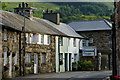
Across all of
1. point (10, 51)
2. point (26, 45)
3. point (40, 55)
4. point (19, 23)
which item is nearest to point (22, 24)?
point (19, 23)

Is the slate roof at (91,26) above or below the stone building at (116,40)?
above

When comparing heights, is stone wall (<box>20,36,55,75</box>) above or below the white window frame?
below

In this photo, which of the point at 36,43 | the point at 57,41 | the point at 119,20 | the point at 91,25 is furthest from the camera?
the point at 91,25

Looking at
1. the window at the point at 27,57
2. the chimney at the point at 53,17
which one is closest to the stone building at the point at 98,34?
the chimney at the point at 53,17

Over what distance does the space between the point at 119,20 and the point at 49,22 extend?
28.9 metres

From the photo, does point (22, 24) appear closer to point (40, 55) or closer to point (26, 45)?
point (26, 45)

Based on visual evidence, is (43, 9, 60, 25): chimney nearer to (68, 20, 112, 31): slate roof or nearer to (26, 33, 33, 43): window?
(68, 20, 112, 31): slate roof

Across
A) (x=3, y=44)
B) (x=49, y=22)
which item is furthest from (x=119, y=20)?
(x=49, y=22)

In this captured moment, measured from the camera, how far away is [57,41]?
46438 mm

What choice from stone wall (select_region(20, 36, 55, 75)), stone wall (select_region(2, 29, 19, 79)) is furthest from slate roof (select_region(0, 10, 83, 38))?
stone wall (select_region(20, 36, 55, 75))

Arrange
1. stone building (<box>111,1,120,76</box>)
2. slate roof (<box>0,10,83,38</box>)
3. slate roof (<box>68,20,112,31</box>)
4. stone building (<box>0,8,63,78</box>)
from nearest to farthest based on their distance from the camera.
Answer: stone building (<box>111,1,120,76</box>), stone building (<box>0,8,63,78</box>), slate roof (<box>0,10,83,38</box>), slate roof (<box>68,20,112,31</box>)

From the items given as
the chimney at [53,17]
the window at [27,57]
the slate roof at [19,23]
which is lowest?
the window at [27,57]

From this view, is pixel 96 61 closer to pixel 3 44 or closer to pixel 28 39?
pixel 28 39

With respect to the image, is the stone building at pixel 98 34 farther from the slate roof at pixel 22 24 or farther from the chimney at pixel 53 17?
the slate roof at pixel 22 24
